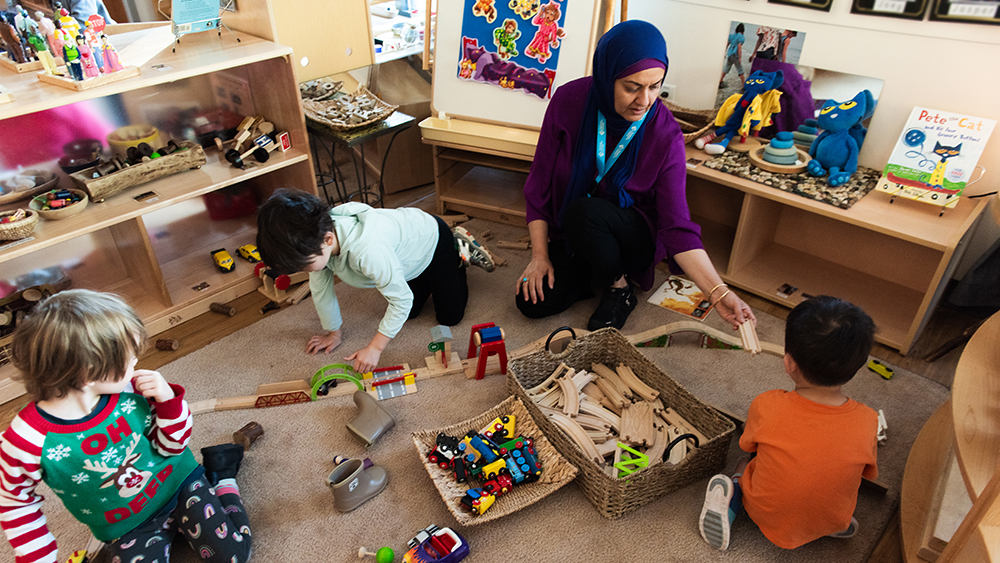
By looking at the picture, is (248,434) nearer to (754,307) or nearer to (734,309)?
(734,309)

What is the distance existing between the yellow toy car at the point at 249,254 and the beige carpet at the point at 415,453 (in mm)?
322

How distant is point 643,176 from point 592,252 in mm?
293

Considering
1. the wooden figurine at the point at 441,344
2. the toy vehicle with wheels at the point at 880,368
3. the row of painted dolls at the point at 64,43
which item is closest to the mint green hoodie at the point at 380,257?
the wooden figurine at the point at 441,344

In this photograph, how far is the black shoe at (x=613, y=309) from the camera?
84.5 inches

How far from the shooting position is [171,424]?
1345 millimetres

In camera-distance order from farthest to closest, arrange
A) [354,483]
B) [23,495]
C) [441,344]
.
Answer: [441,344] < [354,483] < [23,495]

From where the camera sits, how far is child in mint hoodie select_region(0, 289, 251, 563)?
3.79 feet

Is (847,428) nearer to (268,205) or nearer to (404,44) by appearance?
(268,205)

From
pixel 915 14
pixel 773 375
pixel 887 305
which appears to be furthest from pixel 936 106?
pixel 773 375

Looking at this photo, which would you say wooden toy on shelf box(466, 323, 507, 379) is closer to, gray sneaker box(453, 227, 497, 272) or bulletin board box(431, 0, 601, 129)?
gray sneaker box(453, 227, 497, 272)

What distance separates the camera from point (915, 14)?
1.97 meters

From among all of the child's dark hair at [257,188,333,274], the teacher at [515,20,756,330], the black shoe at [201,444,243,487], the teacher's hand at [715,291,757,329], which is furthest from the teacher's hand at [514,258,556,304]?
the black shoe at [201,444,243,487]

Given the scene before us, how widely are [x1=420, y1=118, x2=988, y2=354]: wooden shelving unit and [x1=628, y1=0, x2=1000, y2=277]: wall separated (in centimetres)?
14

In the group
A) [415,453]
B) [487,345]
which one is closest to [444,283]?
[487,345]
